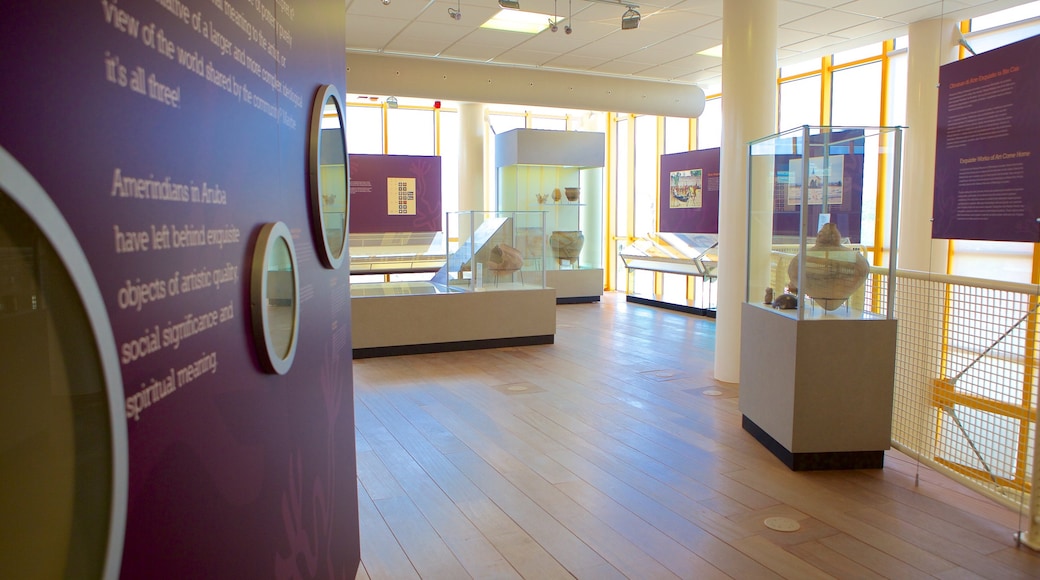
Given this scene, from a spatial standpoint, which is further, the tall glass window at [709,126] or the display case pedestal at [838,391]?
the tall glass window at [709,126]

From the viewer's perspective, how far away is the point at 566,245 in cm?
1241

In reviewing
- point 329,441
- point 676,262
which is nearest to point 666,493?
point 329,441

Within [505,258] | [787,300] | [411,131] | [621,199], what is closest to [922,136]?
[787,300]

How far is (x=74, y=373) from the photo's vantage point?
0.80 m

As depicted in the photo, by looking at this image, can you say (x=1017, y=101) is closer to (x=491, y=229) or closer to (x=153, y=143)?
(x=153, y=143)

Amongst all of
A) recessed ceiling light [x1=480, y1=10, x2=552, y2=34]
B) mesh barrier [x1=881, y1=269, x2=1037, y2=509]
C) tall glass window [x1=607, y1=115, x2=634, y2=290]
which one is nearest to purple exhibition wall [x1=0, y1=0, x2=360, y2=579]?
mesh barrier [x1=881, y1=269, x2=1037, y2=509]

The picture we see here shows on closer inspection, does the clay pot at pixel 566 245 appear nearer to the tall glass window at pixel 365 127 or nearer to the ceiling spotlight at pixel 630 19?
the tall glass window at pixel 365 127

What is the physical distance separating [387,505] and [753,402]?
2.44 metres

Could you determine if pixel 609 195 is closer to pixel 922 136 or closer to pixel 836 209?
pixel 922 136

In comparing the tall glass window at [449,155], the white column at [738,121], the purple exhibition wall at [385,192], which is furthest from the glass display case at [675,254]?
the white column at [738,121]

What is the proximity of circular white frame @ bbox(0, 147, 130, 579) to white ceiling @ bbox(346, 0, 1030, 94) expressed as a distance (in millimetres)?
6651

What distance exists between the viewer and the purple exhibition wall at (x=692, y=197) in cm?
1080

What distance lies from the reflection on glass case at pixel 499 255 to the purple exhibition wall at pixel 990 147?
4.95m

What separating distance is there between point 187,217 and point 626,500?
2.97m
